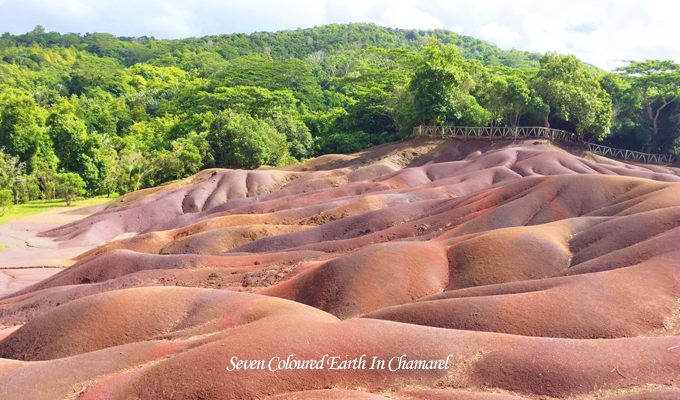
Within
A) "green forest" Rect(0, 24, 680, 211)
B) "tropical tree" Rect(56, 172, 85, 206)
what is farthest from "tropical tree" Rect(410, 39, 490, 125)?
"tropical tree" Rect(56, 172, 85, 206)

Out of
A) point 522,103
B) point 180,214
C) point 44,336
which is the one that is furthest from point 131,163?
point 44,336

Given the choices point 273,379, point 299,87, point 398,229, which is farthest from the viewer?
point 299,87

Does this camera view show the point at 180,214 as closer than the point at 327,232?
No

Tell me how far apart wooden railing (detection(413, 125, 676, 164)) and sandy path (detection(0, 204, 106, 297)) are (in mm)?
35330

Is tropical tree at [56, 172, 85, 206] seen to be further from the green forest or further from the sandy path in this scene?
the sandy path

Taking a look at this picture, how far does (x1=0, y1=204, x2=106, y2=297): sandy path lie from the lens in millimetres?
32875

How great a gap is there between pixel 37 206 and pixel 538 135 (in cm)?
4863

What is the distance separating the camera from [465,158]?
180 ft

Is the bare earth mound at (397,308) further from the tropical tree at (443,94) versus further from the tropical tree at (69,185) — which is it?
the tropical tree at (443,94)

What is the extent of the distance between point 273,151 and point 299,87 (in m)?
37.9

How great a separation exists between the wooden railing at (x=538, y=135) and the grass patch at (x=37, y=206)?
118 feet

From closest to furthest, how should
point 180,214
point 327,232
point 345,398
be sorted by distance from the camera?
1. point 345,398
2. point 327,232
3. point 180,214

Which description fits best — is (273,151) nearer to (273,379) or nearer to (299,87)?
(299,87)

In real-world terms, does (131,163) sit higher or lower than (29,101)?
lower
